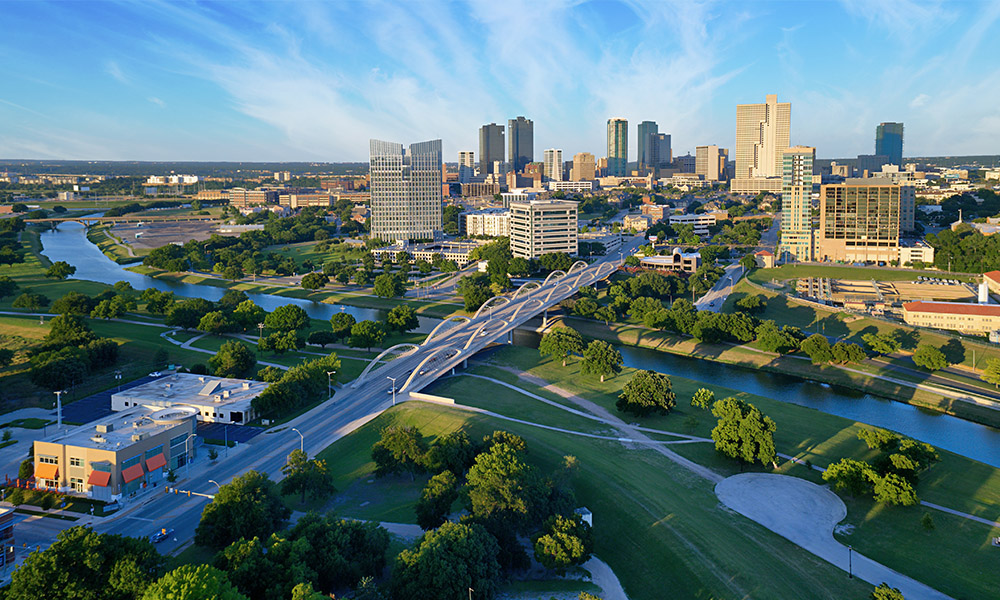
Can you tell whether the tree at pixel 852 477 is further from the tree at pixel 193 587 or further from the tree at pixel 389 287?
the tree at pixel 389 287

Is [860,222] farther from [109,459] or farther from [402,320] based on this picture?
[109,459]

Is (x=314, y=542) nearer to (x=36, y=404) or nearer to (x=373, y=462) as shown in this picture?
(x=373, y=462)

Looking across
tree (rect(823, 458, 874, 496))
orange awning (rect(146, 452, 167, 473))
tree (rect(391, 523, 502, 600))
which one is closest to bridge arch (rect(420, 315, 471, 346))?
orange awning (rect(146, 452, 167, 473))

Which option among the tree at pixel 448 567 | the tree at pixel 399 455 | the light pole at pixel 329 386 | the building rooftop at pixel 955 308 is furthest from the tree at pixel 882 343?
the tree at pixel 448 567

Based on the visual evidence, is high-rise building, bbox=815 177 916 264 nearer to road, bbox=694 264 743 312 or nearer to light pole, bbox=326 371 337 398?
road, bbox=694 264 743 312

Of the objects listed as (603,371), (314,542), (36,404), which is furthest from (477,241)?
(314,542)

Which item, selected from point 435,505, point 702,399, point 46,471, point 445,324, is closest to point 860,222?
point 445,324

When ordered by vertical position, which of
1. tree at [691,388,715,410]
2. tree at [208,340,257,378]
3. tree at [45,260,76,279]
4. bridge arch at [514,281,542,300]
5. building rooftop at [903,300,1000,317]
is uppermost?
tree at [45,260,76,279]
